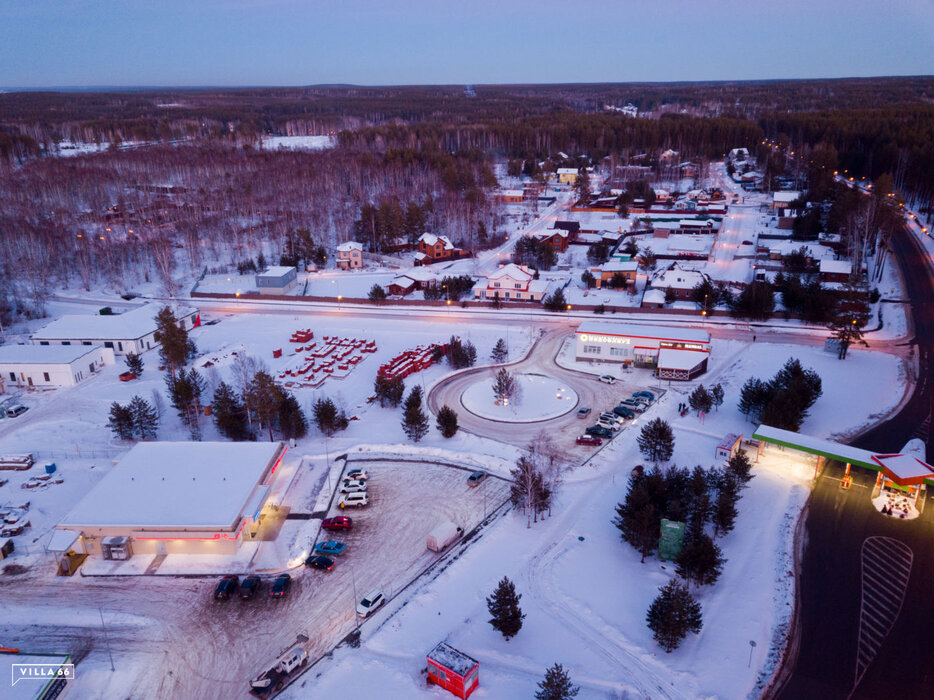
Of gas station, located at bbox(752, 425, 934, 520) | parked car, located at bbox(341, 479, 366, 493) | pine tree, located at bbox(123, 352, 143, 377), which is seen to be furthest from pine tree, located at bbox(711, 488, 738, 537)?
pine tree, located at bbox(123, 352, 143, 377)

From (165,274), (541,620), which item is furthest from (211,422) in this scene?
(165,274)

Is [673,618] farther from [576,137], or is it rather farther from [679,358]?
[576,137]

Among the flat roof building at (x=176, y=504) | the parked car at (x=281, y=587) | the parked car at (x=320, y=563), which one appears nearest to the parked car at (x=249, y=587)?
the parked car at (x=281, y=587)

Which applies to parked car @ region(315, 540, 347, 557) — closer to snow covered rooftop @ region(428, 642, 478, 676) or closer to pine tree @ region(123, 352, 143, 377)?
snow covered rooftop @ region(428, 642, 478, 676)

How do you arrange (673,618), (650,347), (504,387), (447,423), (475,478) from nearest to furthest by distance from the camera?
1. (673,618)
2. (475,478)
3. (447,423)
4. (504,387)
5. (650,347)

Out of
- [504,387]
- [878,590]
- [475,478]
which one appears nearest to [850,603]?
[878,590]

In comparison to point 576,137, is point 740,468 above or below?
below
